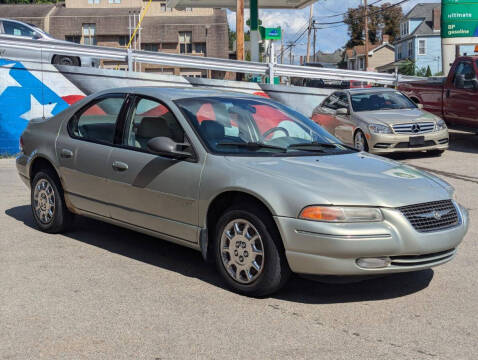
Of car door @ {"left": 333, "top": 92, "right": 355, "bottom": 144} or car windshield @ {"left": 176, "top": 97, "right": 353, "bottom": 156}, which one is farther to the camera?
car door @ {"left": 333, "top": 92, "right": 355, "bottom": 144}

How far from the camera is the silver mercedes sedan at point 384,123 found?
13.4m

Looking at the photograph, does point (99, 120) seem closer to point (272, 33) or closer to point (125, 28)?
point (272, 33)

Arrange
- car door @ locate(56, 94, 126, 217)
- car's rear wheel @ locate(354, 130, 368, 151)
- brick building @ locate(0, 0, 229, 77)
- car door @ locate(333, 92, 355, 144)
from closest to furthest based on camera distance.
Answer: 1. car door @ locate(56, 94, 126, 217)
2. car's rear wheel @ locate(354, 130, 368, 151)
3. car door @ locate(333, 92, 355, 144)
4. brick building @ locate(0, 0, 229, 77)

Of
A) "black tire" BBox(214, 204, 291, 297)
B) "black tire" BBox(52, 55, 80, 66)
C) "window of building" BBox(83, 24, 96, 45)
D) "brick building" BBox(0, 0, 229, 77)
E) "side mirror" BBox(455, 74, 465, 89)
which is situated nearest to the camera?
"black tire" BBox(214, 204, 291, 297)

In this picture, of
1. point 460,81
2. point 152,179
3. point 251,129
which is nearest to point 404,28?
point 460,81

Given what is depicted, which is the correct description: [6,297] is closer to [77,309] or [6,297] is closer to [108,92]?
[77,309]

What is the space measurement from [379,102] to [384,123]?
1.28 m

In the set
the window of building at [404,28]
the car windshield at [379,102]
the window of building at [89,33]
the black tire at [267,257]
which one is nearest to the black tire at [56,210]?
the black tire at [267,257]

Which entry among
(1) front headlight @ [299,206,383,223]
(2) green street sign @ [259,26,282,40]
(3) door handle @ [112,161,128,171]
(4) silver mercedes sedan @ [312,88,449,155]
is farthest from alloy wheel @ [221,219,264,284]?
(2) green street sign @ [259,26,282,40]

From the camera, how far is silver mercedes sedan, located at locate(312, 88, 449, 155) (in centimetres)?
1340

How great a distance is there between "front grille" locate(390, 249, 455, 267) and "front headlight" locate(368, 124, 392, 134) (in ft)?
27.9

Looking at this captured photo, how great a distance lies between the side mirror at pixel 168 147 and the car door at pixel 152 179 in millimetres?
62

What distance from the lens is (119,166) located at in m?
6.13

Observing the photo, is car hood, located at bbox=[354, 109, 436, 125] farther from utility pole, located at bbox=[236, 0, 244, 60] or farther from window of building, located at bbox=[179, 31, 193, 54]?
window of building, located at bbox=[179, 31, 193, 54]
